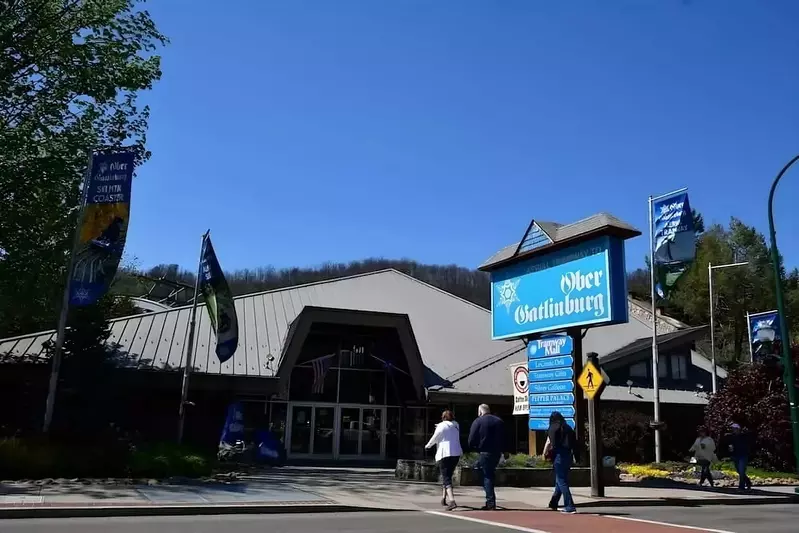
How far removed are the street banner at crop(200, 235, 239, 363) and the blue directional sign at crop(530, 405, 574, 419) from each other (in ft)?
27.7

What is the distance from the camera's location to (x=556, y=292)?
1822 centimetres

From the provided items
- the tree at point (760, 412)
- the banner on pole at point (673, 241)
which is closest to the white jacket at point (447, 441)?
the banner on pole at point (673, 241)

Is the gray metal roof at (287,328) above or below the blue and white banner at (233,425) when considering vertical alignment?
above

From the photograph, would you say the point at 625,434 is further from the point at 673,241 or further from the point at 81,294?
the point at 81,294

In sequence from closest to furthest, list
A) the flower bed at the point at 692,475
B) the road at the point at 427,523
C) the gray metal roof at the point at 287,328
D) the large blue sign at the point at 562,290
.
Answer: the road at the point at 427,523
the large blue sign at the point at 562,290
the flower bed at the point at 692,475
the gray metal roof at the point at 287,328

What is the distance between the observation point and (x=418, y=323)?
31.6m

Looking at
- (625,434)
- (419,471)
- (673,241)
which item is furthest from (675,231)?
(419,471)

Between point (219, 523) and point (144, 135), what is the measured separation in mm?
15311

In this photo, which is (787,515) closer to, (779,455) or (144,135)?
(779,455)

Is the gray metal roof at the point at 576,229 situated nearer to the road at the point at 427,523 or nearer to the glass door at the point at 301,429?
the road at the point at 427,523

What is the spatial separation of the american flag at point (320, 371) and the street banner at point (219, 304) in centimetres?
625

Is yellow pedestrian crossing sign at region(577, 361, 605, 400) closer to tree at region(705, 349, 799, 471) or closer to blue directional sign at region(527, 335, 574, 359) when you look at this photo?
blue directional sign at region(527, 335, 574, 359)

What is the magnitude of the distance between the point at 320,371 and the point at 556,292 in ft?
36.8

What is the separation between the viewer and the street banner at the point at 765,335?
2816cm
